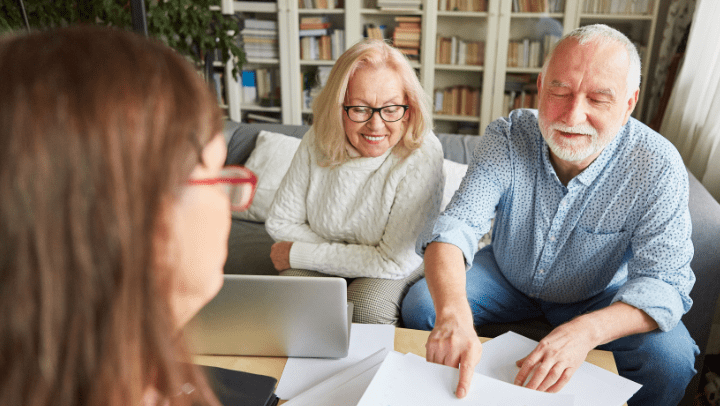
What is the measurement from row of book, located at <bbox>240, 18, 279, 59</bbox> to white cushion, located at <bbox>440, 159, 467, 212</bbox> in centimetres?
213

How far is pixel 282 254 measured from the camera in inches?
57.5

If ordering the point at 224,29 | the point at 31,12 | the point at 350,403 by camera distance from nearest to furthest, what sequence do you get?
the point at 350,403 < the point at 31,12 < the point at 224,29

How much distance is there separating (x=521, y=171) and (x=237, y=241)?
118 centimetres

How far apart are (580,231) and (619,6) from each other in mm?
2488

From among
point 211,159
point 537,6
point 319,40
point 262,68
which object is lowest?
point 262,68

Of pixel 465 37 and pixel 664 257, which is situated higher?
pixel 465 37

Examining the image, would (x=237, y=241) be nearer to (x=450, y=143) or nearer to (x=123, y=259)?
(x=450, y=143)

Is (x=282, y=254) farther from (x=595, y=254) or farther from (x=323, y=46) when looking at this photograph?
(x=323, y=46)

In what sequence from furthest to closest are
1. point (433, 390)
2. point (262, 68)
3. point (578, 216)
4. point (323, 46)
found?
point (262, 68) → point (323, 46) → point (578, 216) → point (433, 390)

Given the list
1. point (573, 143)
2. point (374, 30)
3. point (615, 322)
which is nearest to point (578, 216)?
point (573, 143)

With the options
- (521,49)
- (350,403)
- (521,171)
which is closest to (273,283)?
(350,403)

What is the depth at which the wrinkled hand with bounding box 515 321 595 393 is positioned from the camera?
0.82m

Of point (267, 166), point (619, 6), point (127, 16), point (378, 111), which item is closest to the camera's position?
point (378, 111)

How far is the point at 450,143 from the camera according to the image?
2236mm
